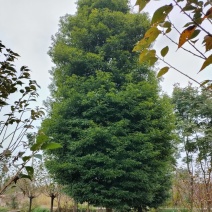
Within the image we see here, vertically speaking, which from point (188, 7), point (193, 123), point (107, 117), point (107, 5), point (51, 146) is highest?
point (107, 5)

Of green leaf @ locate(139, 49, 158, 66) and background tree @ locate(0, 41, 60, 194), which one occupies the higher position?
background tree @ locate(0, 41, 60, 194)

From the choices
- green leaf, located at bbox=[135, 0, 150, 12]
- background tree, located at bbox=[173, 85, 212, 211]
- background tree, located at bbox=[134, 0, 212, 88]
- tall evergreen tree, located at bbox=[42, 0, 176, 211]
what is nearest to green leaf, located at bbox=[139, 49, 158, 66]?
background tree, located at bbox=[134, 0, 212, 88]

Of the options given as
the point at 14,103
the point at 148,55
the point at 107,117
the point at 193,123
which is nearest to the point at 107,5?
the point at 107,117

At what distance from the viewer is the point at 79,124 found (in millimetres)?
7668

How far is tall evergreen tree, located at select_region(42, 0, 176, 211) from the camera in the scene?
7.19 meters

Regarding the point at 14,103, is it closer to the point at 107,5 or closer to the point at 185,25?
the point at 185,25

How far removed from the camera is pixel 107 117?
7.79m

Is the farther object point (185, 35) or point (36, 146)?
point (36, 146)

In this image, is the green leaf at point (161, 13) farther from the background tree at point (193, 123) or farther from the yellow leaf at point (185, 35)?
the background tree at point (193, 123)

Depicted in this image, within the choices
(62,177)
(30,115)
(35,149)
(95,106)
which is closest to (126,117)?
(95,106)

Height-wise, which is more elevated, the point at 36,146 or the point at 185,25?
the point at 185,25

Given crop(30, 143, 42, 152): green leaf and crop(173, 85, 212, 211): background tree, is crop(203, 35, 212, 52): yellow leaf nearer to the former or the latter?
crop(30, 143, 42, 152): green leaf

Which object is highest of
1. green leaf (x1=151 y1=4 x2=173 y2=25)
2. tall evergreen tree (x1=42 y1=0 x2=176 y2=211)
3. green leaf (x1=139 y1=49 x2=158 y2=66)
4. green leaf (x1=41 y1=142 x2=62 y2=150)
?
tall evergreen tree (x1=42 y1=0 x2=176 y2=211)

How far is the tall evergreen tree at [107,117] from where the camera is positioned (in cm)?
A: 719
